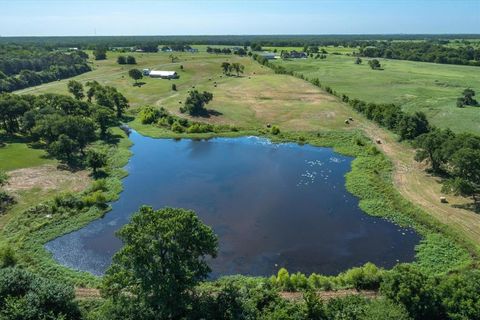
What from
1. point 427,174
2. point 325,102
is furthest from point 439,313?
point 325,102

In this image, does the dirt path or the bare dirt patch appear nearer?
the dirt path

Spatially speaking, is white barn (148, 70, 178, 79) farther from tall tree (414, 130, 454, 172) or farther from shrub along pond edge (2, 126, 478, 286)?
tall tree (414, 130, 454, 172)

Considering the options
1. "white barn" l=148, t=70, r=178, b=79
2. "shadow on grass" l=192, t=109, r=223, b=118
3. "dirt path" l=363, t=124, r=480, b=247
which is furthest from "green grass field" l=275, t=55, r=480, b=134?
"white barn" l=148, t=70, r=178, b=79

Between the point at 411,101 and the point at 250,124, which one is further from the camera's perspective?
the point at 411,101

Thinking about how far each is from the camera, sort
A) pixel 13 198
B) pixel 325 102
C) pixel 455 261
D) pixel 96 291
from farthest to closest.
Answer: pixel 325 102, pixel 13 198, pixel 455 261, pixel 96 291

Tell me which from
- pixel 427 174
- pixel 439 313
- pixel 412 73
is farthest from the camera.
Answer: pixel 412 73

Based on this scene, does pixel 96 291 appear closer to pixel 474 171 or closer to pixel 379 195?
pixel 379 195

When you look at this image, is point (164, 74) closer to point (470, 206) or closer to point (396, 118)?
point (396, 118)

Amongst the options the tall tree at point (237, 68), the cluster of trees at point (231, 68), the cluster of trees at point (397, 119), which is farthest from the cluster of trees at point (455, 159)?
the cluster of trees at point (231, 68)
